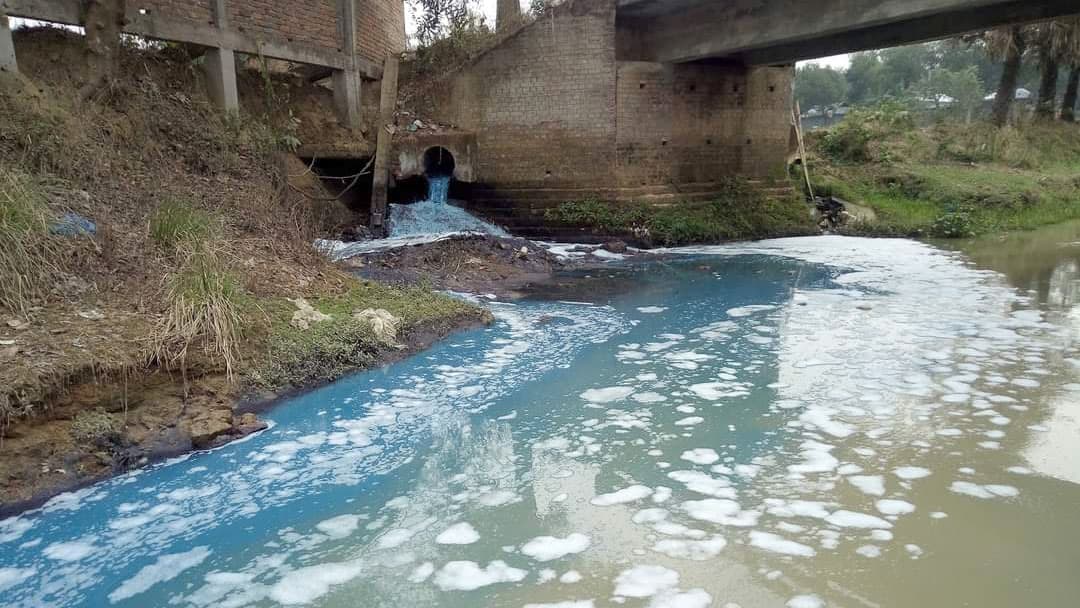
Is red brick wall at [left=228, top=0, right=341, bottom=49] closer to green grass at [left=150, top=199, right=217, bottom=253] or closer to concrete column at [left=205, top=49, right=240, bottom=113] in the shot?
concrete column at [left=205, top=49, right=240, bottom=113]

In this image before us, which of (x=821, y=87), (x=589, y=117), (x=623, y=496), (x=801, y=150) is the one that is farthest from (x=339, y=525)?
(x=821, y=87)

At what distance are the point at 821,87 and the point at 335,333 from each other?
174 feet

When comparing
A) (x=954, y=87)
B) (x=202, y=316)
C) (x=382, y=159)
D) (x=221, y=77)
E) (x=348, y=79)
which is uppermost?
(x=954, y=87)

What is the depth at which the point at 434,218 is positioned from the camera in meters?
13.8

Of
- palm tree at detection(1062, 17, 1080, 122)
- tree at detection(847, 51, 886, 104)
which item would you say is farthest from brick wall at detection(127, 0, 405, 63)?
tree at detection(847, 51, 886, 104)

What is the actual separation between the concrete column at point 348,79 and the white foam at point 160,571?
38.6 ft

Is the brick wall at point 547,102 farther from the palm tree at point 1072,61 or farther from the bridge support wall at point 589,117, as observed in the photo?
the palm tree at point 1072,61

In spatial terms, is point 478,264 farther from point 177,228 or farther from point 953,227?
point 953,227

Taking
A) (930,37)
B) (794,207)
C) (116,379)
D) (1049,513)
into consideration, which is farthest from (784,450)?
(794,207)

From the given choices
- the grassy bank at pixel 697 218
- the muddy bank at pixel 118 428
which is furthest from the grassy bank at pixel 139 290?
the grassy bank at pixel 697 218

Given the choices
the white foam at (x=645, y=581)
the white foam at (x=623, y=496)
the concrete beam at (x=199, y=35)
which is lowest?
the white foam at (x=645, y=581)

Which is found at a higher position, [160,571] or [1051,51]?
[1051,51]

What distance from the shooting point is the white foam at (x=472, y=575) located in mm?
3107

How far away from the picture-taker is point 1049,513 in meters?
3.52
